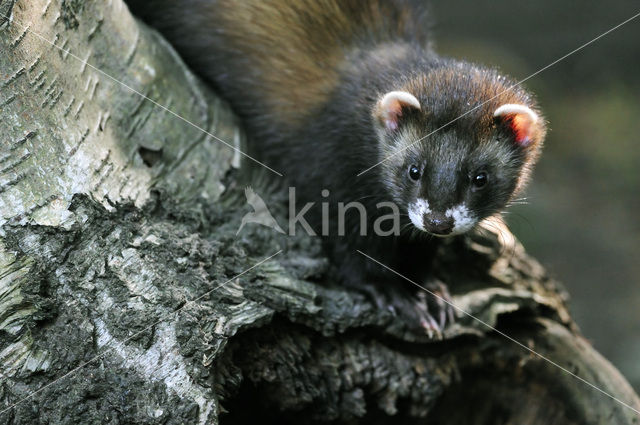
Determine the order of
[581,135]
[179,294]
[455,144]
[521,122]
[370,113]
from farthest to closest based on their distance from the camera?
[581,135]
[370,113]
[521,122]
[455,144]
[179,294]

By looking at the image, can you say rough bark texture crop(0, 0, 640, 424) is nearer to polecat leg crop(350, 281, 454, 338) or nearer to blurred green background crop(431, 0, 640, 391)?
polecat leg crop(350, 281, 454, 338)

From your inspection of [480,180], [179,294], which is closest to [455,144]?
[480,180]

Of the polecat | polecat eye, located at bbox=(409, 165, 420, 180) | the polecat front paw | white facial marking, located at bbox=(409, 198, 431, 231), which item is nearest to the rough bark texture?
the polecat front paw

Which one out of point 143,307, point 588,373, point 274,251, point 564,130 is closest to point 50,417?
point 143,307

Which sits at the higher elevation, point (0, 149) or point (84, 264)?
point (0, 149)

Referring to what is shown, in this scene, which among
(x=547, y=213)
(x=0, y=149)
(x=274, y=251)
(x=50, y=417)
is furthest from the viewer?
(x=547, y=213)

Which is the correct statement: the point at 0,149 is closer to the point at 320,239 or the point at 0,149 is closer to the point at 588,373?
the point at 320,239

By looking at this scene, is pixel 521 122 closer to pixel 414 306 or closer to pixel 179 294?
pixel 414 306
